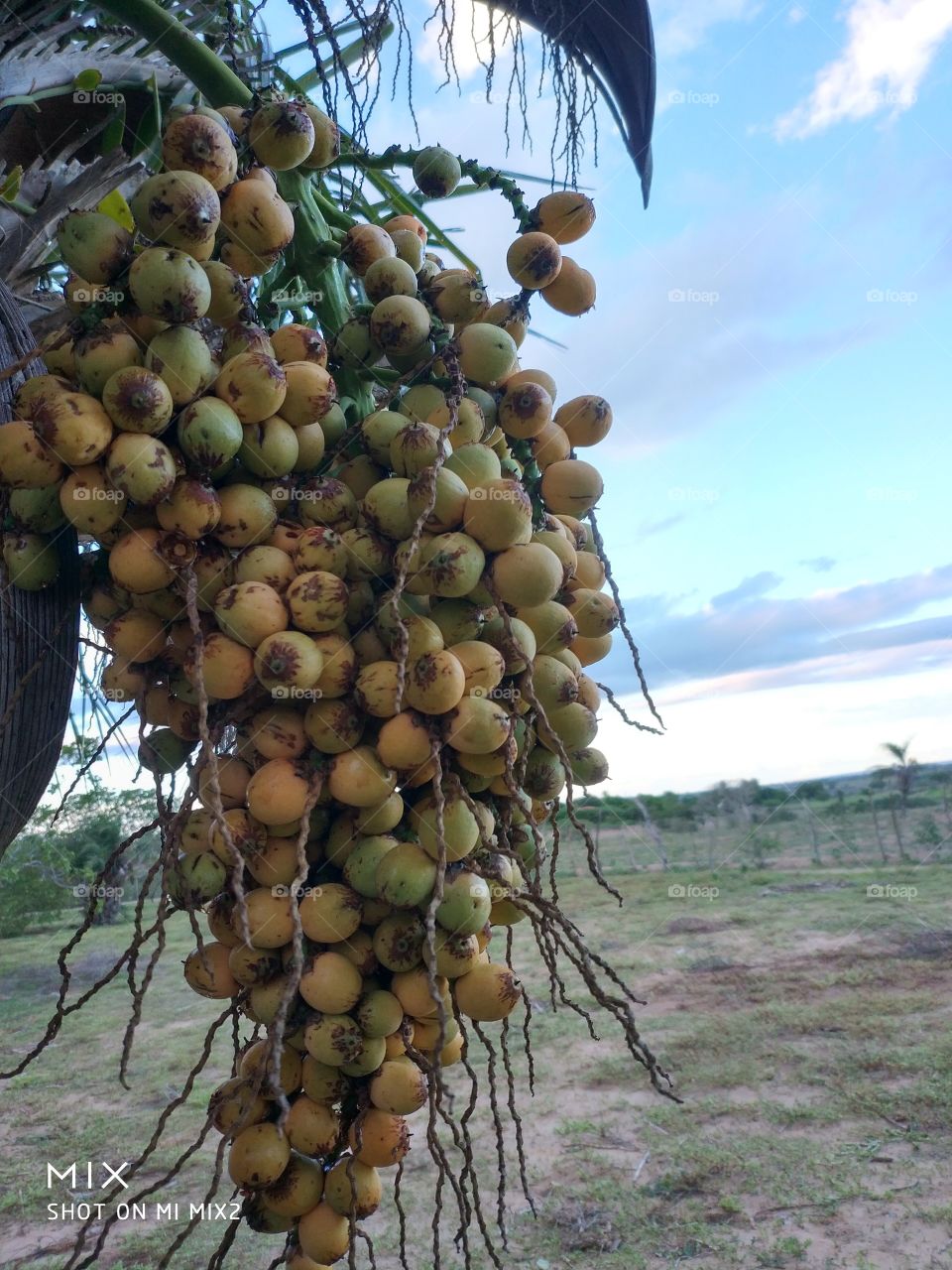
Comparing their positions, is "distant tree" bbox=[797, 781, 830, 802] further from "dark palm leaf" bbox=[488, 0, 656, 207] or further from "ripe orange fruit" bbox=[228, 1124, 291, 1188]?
"ripe orange fruit" bbox=[228, 1124, 291, 1188]

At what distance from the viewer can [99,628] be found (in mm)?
914

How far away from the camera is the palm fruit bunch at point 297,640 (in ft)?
2.49

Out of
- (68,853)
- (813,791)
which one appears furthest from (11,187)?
(813,791)

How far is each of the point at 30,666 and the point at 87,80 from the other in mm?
864

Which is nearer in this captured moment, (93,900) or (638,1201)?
(93,900)

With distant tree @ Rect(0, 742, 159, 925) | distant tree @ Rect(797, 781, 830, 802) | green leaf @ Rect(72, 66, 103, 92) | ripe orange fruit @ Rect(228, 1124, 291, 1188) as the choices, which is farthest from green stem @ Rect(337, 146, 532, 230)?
distant tree @ Rect(797, 781, 830, 802)

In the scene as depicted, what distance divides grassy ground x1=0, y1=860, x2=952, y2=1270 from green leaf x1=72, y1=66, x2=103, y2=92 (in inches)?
118

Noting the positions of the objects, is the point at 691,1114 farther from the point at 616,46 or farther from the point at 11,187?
the point at 11,187

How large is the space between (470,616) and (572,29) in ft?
3.40

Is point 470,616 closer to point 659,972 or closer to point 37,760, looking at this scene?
point 37,760

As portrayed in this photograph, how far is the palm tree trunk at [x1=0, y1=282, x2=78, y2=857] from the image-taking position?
0.84m

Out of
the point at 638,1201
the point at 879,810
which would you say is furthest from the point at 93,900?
the point at 879,810

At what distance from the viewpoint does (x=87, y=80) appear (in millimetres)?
1221

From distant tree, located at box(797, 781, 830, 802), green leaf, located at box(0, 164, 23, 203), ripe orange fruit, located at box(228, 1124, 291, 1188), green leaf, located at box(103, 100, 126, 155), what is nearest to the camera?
ripe orange fruit, located at box(228, 1124, 291, 1188)
